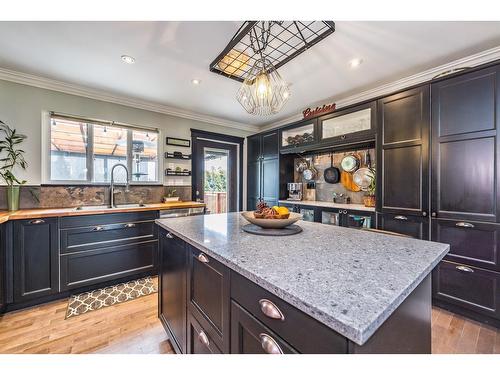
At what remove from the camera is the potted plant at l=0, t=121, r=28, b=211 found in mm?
2365

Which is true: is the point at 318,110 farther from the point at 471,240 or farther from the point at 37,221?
the point at 37,221

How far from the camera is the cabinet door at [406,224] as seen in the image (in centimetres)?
212

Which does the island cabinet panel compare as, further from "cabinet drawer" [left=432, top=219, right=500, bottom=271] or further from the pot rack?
"cabinet drawer" [left=432, top=219, right=500, bottom=271]

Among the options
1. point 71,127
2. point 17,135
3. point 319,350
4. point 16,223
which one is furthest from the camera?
point 71,127

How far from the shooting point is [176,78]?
258cm

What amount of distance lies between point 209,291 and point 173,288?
0.55m

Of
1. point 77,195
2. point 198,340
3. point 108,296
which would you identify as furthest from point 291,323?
point 77,195

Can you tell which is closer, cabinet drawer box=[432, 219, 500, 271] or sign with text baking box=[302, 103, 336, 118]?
cabinet drawer box=[432, 219, 500, 271]

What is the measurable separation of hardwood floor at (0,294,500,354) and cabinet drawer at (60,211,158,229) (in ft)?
2.64

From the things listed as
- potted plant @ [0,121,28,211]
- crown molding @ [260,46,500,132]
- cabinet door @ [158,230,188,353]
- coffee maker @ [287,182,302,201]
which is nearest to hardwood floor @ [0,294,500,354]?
cabinet door @ [158,230,188,353]

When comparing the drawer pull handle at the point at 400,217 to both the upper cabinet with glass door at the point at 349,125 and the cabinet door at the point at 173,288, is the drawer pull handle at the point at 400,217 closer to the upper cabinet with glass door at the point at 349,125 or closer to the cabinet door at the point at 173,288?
the upper cabinet with glass door at the point at 349,125
